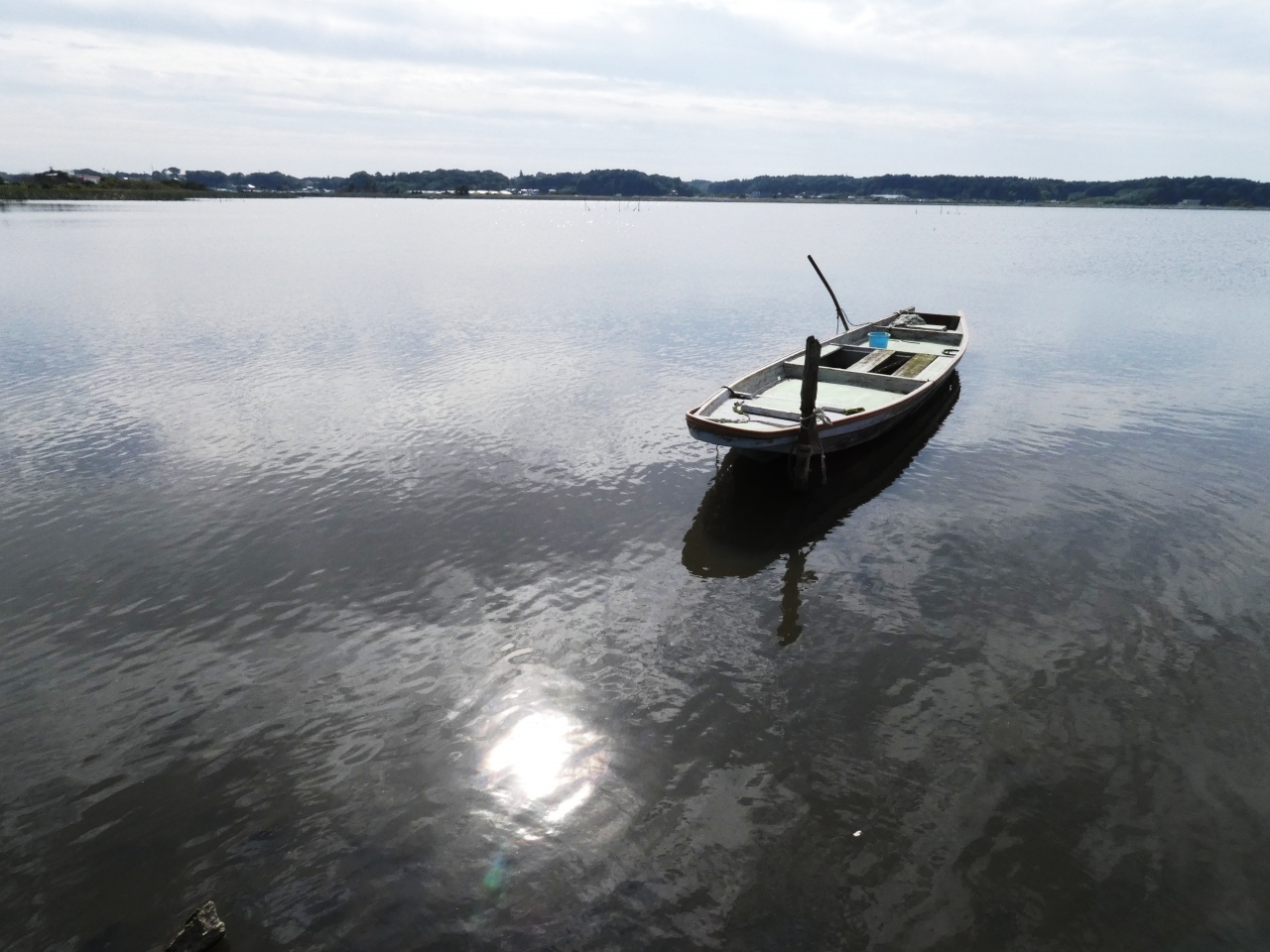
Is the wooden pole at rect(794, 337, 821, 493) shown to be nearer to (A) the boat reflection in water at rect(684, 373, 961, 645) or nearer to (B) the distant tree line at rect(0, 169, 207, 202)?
(A) the boat reflection in water at rect(684, 373, 961, 645)

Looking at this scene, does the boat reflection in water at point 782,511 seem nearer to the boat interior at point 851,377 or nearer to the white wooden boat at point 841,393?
the white wooden boat at point 841,393

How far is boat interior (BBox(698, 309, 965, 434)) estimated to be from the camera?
19.8m

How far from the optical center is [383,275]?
58.8 m

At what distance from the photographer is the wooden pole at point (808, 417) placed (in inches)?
715

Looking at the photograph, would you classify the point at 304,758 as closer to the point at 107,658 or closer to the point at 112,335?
the point at 107,658

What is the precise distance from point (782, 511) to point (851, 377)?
7669 mm

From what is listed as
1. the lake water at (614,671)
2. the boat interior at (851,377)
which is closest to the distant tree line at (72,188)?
the lake water at (614,671)

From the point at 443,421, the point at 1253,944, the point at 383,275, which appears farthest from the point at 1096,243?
the point at 1253,944

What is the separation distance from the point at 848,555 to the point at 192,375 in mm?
25053

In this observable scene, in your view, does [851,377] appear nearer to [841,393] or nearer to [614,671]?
[841,393]

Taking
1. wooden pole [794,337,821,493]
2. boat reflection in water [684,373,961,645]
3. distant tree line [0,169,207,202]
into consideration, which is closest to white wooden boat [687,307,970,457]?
wooden pole [794,337,821,493]

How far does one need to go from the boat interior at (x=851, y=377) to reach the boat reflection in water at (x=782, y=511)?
1.47 m

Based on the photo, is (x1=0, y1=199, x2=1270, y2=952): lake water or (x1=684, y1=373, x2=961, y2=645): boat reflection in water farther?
(x1=684, y1=373, x2=961, y2=645): boat reflection in water

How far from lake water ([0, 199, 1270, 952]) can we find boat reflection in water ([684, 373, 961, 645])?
0.55 feet
